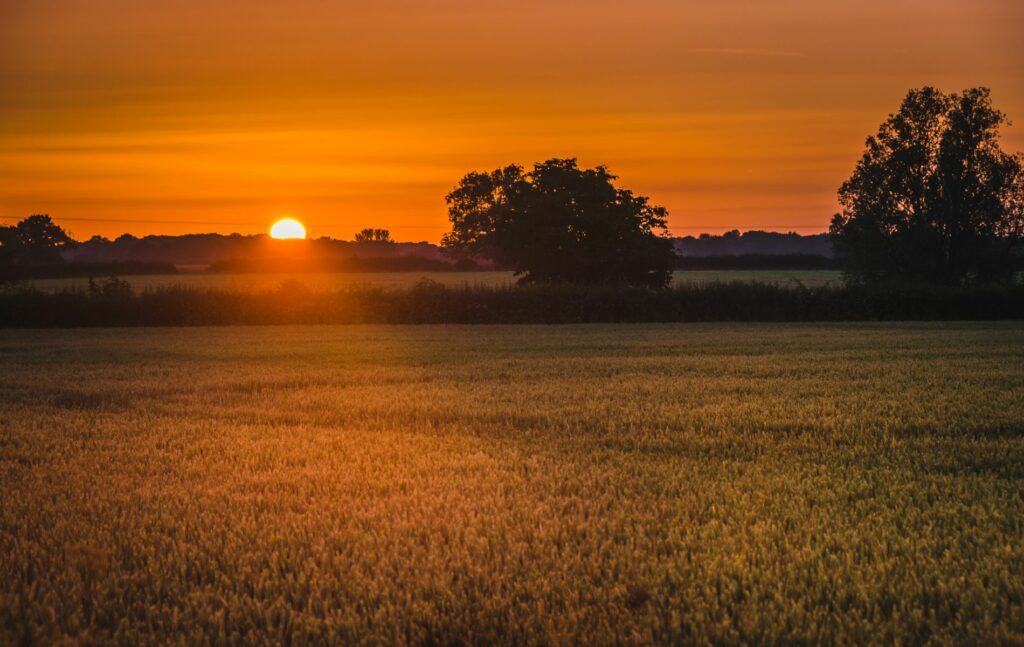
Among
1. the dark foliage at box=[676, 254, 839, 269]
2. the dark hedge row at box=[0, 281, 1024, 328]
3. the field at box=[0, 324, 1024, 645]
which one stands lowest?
the field at box=[0, 324, 1024, 645]

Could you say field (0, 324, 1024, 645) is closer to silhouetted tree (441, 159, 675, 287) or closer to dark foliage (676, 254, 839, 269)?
silhouetted tree (441, 159, 675, 287)

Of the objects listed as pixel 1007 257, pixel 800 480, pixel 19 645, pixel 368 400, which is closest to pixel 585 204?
pixel 1007 257

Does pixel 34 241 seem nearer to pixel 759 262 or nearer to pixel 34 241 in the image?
pixel 34 241

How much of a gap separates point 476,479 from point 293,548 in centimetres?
197

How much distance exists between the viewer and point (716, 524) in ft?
19.1

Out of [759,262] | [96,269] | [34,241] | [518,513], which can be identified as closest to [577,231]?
[518,513]

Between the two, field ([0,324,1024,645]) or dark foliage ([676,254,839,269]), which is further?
dark foliage ([676,254,839,269])

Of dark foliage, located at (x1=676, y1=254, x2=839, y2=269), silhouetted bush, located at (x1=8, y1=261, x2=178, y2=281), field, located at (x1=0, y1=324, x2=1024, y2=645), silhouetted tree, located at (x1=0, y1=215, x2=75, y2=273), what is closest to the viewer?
field, located at (x1=0, y1=324, x2=1024, y2=645)

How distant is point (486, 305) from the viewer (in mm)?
36469

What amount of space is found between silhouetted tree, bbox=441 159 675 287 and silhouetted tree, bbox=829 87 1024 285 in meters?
13.7

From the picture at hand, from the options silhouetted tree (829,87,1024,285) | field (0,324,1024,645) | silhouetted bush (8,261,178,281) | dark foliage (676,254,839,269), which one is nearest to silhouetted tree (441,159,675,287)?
silhouetted tree (829,87,1024,285)

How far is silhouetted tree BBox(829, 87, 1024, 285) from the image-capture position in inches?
2208

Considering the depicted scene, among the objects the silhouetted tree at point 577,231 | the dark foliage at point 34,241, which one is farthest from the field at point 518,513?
the dark foliage at point 34,241

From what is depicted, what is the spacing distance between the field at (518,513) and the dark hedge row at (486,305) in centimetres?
2241
